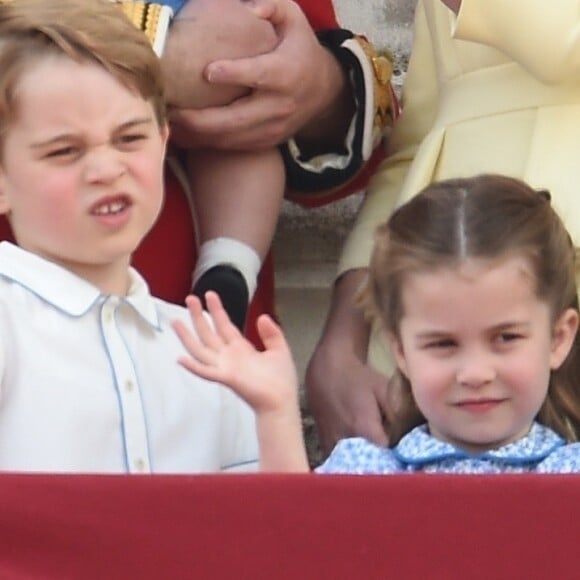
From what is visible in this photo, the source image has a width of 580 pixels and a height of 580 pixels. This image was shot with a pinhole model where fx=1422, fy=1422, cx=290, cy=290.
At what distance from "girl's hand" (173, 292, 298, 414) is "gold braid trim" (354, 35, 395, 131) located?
20.4 inches

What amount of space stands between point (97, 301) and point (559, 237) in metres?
0.37

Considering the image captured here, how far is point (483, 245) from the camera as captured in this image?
1074 millimetres

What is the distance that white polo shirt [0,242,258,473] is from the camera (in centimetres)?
103

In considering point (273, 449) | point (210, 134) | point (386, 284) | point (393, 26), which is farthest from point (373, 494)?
point (393, 26)

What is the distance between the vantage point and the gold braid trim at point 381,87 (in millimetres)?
1456

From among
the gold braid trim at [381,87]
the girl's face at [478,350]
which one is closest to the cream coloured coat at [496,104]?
the gold braid trim at [381,87]

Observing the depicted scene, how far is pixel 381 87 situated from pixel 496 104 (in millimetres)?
211

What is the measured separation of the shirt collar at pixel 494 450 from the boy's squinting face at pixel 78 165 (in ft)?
0.87

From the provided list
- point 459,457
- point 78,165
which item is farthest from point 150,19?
point 459,457

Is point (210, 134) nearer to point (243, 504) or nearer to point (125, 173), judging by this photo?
point (125, 173)

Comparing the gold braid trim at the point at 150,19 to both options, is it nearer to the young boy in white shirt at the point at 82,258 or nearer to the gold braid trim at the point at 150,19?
the gold braid trim at the point at 150,19

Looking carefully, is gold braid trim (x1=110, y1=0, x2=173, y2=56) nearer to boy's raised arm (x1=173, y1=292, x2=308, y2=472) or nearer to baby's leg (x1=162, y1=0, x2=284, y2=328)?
baby's leg (x1=162, y1=0, x2=284, y2=328)

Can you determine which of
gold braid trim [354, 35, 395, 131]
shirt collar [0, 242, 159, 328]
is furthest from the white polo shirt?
gold braid trim [354, 35, 395, 131]

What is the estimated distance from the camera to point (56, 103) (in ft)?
3.45
